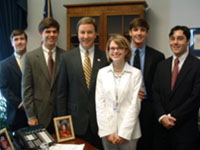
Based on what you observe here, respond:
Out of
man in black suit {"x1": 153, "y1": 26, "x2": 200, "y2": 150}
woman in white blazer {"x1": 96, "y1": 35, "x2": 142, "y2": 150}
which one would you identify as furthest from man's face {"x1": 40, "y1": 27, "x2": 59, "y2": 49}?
man in black suit {"x1": 153, "y1": 26, "x2": 200, "y2": 150}

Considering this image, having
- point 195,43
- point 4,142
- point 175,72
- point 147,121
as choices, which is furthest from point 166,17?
point 4,142

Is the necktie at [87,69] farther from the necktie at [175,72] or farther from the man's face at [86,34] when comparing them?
the necktie at [175,72]

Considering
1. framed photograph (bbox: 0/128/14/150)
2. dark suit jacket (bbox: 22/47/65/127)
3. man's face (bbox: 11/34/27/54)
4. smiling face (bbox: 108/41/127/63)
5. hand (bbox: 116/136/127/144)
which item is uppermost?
man's face (bbox: 11/34/27/54)

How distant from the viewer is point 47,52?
2172 millimetres

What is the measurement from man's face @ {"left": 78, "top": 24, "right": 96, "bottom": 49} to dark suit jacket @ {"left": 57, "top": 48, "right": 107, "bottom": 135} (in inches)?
6.2

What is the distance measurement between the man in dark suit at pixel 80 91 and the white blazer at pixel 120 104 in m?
0.10

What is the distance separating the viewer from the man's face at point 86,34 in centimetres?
198

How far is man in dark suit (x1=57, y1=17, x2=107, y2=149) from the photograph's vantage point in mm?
1959

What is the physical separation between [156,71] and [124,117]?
670 mm

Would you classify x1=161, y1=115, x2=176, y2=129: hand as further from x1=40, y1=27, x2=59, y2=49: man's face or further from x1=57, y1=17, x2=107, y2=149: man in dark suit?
x1=40, y1=27, x2=59, y2=49: man's face

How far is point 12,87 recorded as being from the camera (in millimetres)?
2541

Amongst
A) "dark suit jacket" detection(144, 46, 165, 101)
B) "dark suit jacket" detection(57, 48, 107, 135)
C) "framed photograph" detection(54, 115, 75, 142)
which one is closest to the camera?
"framed photograph" detection(54, 115, 75, 142)

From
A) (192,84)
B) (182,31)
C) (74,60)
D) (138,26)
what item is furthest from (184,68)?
(74,60)

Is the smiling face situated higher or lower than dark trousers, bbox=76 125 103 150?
higher
